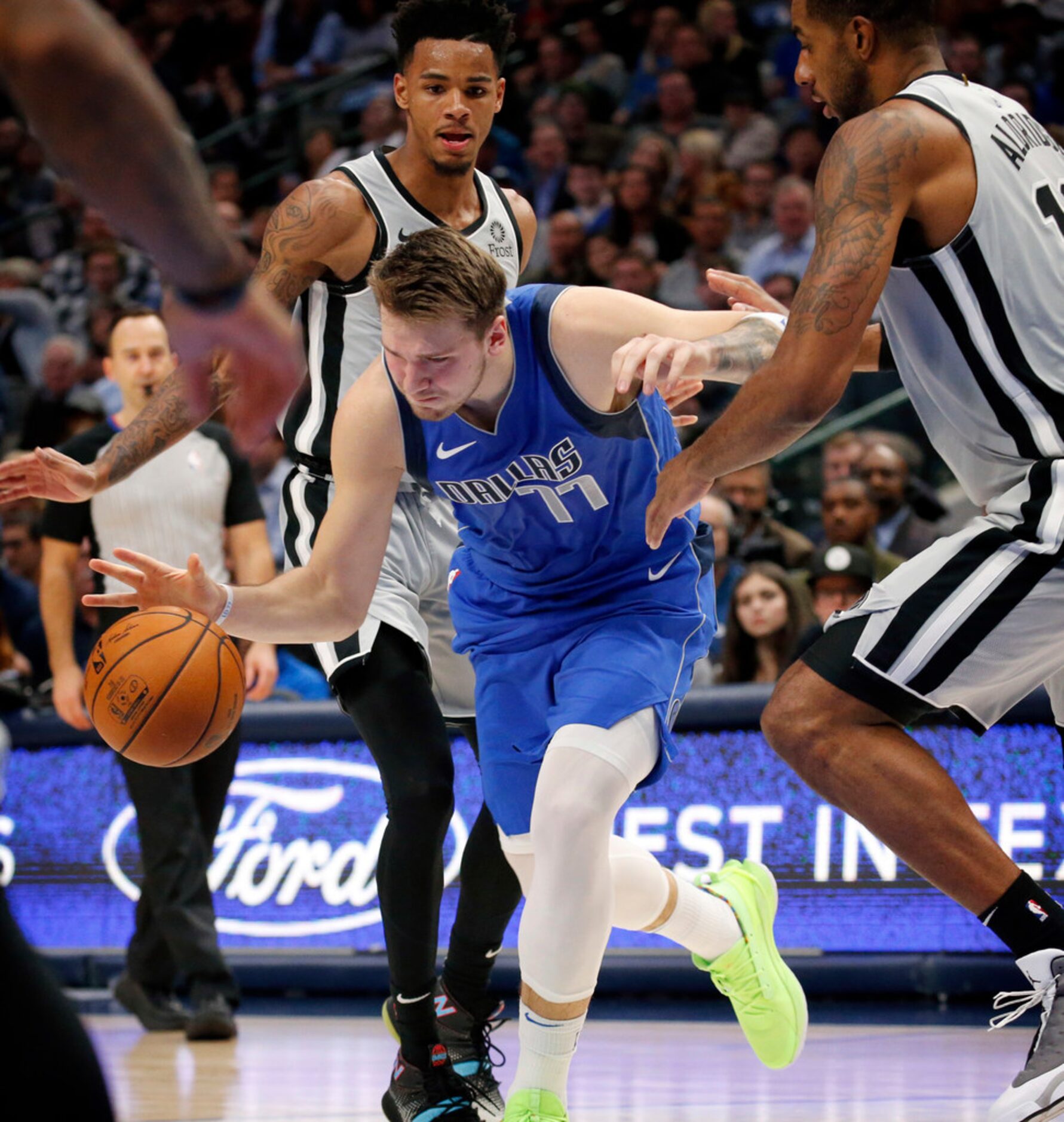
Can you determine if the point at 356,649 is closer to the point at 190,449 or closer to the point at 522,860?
the point at 522,860

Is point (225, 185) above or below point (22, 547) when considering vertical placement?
above

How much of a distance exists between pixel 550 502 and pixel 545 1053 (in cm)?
120

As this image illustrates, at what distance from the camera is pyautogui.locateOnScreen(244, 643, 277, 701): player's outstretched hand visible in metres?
6.36

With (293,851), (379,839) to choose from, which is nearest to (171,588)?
(379,839)

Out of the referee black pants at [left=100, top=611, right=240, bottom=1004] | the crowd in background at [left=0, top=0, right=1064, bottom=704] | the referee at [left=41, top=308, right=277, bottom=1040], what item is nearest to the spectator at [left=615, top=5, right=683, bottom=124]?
the crowd in background at [left=0, top=0, right=1064, bottom=704]

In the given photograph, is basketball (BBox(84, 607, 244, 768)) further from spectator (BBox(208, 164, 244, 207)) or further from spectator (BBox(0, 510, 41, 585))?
spectator (BBox(208, 164, 244, 207))

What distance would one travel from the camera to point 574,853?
3381 mm

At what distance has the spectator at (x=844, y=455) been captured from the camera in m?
8.04

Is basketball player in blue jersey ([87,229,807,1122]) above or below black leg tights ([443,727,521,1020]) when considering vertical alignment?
above

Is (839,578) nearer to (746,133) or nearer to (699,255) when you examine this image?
(699,255)

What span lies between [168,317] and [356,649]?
2445 mm

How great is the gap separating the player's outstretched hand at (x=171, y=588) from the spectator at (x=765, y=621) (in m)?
3.70

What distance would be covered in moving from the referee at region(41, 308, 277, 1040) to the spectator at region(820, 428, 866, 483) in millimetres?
3029

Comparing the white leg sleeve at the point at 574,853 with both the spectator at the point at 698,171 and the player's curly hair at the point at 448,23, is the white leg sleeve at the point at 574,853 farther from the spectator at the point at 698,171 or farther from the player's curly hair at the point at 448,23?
the spectator at the point at 698,171
